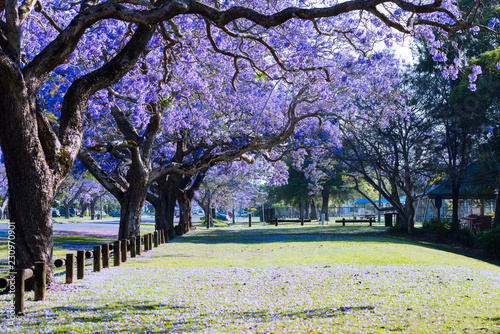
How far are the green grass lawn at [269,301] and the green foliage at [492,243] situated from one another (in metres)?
8.47

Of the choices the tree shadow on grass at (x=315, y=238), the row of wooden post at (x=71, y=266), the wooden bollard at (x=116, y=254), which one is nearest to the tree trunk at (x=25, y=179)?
the row of wooden post at (x=71, y=266)

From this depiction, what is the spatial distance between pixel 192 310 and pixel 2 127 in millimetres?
4229

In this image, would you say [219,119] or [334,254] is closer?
[334,254]

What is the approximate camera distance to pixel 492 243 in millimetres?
20172

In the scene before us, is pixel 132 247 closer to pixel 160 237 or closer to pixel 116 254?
pixel 116 254

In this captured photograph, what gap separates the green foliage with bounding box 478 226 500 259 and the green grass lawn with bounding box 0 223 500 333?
27.8ft

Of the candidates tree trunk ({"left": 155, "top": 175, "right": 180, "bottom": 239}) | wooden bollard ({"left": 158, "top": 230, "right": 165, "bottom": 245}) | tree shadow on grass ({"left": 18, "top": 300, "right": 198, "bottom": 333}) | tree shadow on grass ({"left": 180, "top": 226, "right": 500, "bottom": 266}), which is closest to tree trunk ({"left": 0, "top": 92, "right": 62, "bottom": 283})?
tree shadow on grass ({"left": 18, "top": 300, "right": 198, "bottom": 333})

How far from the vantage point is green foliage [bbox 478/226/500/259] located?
20.1 metres

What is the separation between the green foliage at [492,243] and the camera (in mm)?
20062

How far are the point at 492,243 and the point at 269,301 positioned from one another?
14.7 meters

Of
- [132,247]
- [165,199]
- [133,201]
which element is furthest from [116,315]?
[165,199]

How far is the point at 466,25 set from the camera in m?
8.46

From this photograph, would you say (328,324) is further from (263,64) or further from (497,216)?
(497,216)

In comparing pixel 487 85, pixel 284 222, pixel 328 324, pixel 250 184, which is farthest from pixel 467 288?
pixel 250 184
